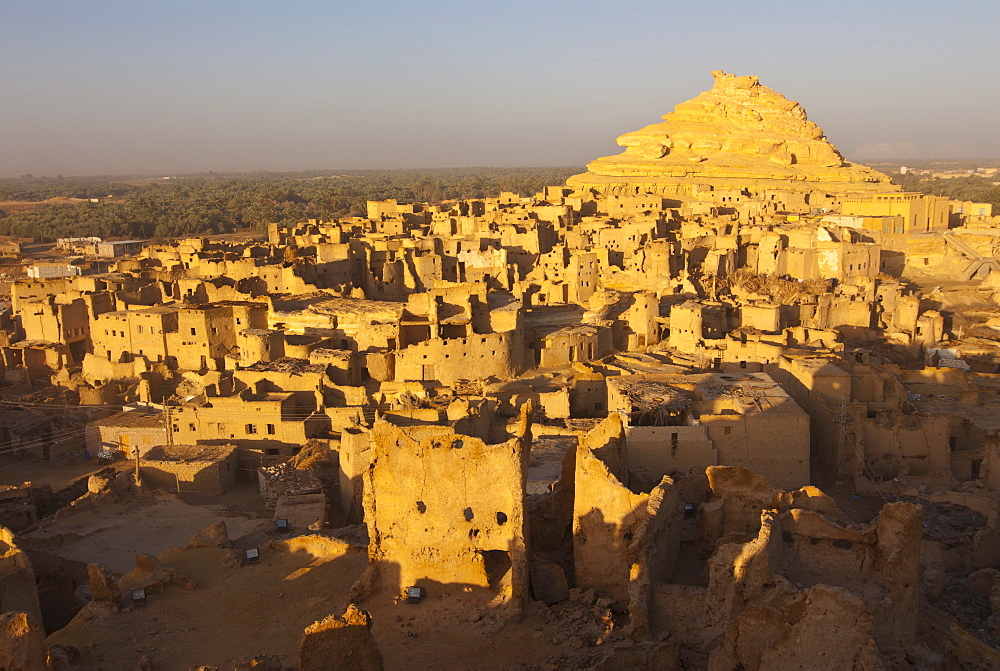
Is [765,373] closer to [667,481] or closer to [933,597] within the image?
[933,597]

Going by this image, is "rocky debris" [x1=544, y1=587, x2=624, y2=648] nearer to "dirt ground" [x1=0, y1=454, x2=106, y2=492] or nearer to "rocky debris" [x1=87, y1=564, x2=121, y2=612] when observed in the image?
"rocky debris" [x1=87, y1=564, x2=121, y2=612]

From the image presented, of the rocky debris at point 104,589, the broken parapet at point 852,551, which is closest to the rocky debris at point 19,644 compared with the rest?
the rocky debris at point 104,589

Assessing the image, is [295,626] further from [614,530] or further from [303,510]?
[303,510]

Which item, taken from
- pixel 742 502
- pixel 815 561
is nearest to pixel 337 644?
pixel 815 561

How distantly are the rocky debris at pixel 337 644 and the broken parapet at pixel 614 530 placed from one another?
3283 mm

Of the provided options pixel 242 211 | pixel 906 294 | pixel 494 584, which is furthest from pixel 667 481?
pixel 242 211

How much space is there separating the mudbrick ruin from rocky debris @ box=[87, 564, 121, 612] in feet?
0.13

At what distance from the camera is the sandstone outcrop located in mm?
52531

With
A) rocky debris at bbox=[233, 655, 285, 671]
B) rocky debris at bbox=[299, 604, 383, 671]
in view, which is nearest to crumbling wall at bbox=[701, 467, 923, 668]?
rocky debris at bbox=[299, 604, 383, 671]

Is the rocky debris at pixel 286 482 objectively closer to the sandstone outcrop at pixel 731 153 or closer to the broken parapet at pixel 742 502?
the broken parapet at pixel 742 502

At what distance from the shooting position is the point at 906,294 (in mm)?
30484

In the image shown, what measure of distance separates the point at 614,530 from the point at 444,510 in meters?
2.11

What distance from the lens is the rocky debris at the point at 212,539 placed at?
1493 cm

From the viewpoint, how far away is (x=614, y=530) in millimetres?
11617
